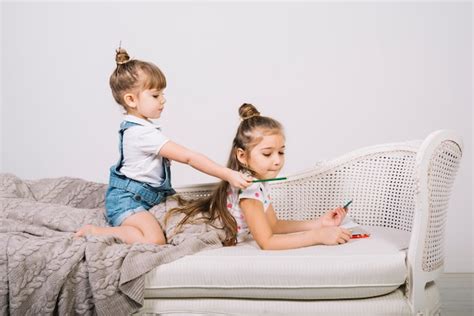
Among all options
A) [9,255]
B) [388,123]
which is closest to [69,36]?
[388,123]

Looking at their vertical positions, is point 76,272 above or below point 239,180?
below

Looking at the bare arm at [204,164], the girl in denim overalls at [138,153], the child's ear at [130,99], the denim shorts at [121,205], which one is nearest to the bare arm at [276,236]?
the bare arm at [204,164]

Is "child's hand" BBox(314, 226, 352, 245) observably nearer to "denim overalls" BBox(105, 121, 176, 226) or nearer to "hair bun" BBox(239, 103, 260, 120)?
"hair bun" BBox(239, 103, 260, 120)

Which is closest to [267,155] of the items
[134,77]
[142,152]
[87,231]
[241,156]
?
[241,156]

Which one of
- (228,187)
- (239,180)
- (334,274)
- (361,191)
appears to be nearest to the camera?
(334,274)

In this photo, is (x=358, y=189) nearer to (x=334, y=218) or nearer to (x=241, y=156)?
(x=334, y=218)

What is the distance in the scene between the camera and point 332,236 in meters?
2.58

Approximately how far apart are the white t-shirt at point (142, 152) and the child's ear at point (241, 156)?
289 millimetres

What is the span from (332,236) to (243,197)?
0.35 metres

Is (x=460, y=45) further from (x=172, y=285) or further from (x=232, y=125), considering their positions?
(x=172, y=285)

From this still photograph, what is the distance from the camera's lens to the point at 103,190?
3.23 meters

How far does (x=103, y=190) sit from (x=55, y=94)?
1.30 metres

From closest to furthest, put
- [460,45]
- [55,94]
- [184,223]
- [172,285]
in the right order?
[172,285]
[184,223]
[460,45]
[55,94]

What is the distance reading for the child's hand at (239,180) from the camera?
2568 mm
